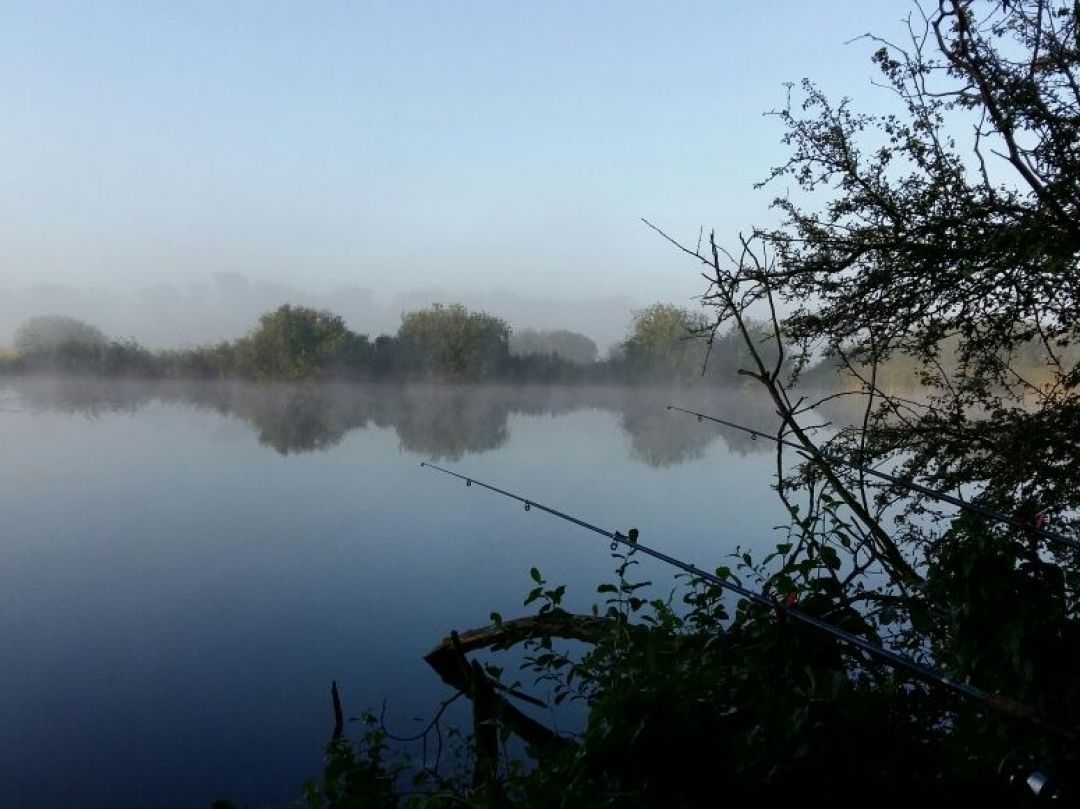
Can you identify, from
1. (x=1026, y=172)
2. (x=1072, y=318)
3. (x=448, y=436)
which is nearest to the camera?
(x=1026, y=172)

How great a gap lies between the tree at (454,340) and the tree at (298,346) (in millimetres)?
2204

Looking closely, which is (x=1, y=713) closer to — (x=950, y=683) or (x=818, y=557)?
(x=818, y=557)

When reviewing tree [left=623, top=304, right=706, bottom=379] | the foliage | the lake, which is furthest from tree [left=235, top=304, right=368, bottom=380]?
the foliage

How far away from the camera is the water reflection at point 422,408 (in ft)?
61.5

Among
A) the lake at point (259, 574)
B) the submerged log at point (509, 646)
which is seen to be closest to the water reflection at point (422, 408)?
the lake at point (259, 574)

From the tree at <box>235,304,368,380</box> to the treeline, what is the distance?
0.14 feet

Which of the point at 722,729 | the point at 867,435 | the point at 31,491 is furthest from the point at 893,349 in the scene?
the point at 31,491

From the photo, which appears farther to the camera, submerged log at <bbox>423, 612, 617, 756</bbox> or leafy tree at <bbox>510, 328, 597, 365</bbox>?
leafy tree at <bbox>510, 328, 597, 365</bbox>

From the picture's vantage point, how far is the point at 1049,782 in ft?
3.73

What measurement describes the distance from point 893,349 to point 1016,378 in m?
0.52

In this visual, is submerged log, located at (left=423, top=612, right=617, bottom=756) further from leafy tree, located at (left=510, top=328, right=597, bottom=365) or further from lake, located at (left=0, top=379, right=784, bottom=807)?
leafy tree, located at (left=510, top=328, right=597, bottom=365)

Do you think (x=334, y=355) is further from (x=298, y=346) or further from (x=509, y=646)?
(x=509, y=646)

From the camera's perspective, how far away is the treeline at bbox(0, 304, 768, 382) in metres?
34.5

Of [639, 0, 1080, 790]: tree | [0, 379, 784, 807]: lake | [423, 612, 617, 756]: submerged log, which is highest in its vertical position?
[639, 0, 1080, 790]: tree
